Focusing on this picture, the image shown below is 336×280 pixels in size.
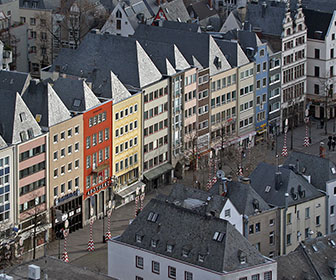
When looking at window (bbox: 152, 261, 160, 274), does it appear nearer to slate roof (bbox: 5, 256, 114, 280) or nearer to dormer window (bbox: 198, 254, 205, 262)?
dormer window (bbox: 198, 254, 205, 262)

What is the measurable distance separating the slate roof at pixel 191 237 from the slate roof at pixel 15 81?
35.1 metres

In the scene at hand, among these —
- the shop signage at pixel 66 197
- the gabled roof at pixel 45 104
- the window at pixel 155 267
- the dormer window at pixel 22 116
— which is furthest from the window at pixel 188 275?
the gabled roof at pixel 45 104

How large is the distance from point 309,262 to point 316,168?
26.0 metres

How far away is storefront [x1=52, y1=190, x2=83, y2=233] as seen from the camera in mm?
186375

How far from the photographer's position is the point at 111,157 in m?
198

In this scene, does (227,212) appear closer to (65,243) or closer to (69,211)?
(65,243)

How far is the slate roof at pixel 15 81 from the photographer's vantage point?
187750 mm

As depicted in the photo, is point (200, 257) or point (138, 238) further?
point (138, 238)

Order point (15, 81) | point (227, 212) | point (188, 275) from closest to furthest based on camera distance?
1. point (188, 275)
2. point (227, 212)
3. point (15, 81)

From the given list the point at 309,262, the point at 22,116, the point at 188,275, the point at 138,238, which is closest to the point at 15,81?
the point at 22,116

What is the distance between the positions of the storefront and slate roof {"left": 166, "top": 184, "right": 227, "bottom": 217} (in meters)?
21.7

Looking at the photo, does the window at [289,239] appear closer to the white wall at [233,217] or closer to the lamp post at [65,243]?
the white wall at [233,217]

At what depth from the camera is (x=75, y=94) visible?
191 metres

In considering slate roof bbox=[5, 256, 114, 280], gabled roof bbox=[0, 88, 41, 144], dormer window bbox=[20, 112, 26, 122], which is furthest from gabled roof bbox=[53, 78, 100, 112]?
slate roof bbox=[5, 256, 114, 280]
